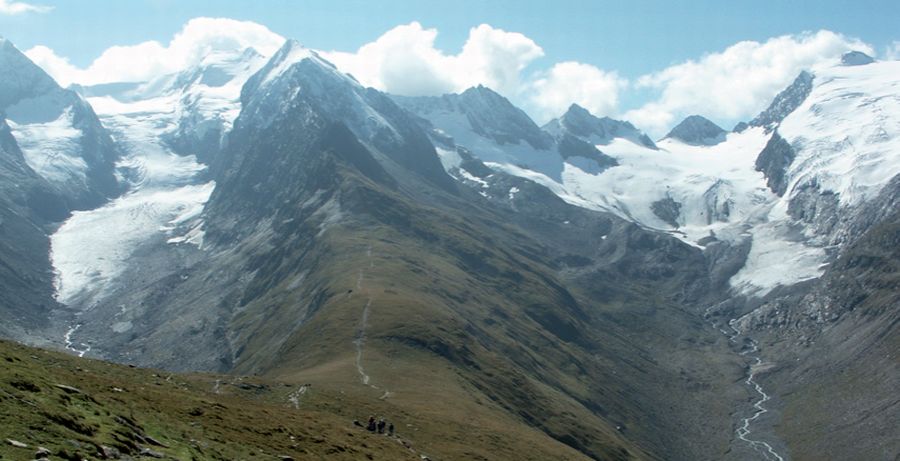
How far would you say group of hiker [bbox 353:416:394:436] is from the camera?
4577 inches

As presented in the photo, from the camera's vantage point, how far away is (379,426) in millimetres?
121062

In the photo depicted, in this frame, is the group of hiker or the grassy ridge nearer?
the grassy ridge

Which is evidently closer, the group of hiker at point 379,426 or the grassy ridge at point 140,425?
the grassy ridge at point 140,425

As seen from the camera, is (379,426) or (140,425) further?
(379,426)

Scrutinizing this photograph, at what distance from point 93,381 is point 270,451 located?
1521cm

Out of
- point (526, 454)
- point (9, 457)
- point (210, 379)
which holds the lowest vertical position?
point (526, 454)

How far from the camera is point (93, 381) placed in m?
62.1

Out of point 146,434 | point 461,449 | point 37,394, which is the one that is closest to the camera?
point 37,394

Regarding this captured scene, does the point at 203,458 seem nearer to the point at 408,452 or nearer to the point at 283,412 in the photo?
the point at 283,412

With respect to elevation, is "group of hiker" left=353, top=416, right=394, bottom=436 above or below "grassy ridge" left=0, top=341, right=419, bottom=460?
below

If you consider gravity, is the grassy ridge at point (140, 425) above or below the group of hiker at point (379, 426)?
above

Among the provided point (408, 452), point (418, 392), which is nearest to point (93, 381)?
point (408, 452)

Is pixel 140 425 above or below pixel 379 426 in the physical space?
above

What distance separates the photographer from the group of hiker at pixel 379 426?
381ft
